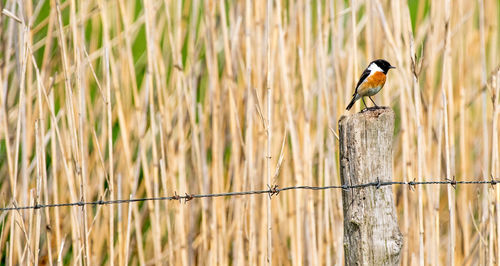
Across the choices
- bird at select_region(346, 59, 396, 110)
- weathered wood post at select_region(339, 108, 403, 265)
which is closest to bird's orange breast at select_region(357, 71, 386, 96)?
bird at select_region(346, 59, 396, 110)

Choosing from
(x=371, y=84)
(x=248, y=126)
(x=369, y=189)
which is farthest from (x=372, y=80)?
(x=369, y=189)

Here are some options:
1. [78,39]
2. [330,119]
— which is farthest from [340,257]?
[78,39]

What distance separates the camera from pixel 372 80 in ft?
9.53

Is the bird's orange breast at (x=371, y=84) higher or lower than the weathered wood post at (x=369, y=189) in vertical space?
higher

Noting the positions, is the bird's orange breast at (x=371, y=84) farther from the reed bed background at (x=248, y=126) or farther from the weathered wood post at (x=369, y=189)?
the weathered wood post at (x=369, y=189)

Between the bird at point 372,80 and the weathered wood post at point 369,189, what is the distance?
940mm

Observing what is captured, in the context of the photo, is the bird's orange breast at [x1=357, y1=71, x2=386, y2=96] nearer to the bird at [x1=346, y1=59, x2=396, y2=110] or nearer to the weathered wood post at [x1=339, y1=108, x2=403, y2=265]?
the bird at [x1=346, y1=59, x2=396, y2=110]

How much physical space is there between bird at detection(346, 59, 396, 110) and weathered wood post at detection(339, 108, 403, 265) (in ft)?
3.08

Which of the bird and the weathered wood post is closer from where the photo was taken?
the weathered wood post

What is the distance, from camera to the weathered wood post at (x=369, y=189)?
1.90 meters

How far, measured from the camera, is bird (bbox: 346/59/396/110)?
114 inches

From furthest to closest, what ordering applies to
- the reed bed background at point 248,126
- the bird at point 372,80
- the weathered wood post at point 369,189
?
the bird at point 372,80, the reed bed background at point 248,126, the weathered wood post at point 369,189

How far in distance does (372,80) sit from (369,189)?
1077 mm

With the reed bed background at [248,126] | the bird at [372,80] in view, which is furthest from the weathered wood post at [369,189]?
the bird at [372,80]
